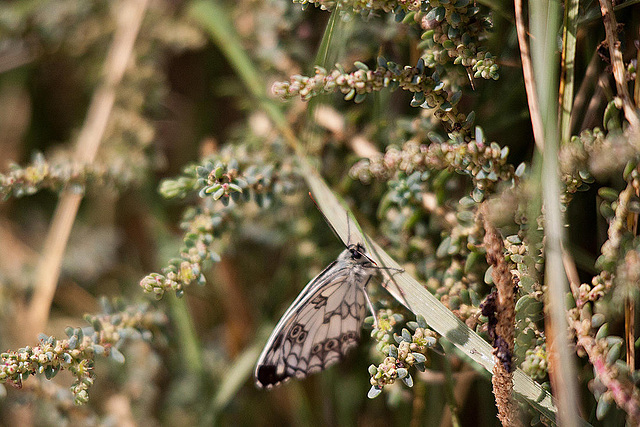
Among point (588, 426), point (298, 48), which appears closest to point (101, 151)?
point (298, 48)

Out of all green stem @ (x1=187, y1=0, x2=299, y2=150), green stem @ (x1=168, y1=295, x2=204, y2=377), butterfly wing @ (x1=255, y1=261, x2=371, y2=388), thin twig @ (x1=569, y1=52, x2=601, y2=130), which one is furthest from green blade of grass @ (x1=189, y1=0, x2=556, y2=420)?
green stem @ (x1=168, y1=295, x2=204, y2=377)

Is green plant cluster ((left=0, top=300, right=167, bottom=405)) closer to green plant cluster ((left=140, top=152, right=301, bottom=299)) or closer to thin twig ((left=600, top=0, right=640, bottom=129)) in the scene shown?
green plant cluster ((left=140, top=152, right=301, bottom=299))

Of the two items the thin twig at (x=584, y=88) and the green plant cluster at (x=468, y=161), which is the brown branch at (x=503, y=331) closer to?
the green plant cluster at (x=468, y=161)

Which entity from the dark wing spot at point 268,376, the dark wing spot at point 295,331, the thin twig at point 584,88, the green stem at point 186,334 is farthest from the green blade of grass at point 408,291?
the green stem at point 186,334

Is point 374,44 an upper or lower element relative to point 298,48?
lower

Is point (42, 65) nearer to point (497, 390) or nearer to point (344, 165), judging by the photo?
point (344, 165)

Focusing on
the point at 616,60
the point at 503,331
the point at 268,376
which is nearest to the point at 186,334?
the point at 268,376

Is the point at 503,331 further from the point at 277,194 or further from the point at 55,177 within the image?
the point at 55,177
